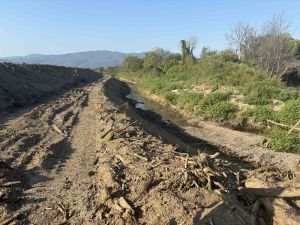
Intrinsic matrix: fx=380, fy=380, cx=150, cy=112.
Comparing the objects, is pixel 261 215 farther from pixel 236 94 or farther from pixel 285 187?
pixel 236 94

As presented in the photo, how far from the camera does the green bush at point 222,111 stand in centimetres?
2305

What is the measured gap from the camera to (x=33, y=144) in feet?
43.4

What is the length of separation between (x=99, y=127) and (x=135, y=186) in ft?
25.1

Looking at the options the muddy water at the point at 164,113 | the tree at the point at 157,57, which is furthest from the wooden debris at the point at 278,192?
the tree at the point at 157,57

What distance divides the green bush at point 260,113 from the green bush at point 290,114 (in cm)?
54

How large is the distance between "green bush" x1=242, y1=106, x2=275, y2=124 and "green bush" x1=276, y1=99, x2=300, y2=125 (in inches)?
21.3

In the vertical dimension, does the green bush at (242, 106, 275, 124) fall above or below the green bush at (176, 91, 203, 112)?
above

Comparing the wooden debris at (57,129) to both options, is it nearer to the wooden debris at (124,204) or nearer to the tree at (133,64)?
the wooden debris at (124,204)

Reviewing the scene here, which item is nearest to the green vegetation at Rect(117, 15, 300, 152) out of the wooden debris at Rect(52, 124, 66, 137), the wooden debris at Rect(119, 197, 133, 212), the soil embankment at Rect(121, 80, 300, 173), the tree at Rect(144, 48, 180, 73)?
the soil embankment at Rect(121, 80, 300, 173)

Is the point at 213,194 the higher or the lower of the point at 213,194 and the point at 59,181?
the higher

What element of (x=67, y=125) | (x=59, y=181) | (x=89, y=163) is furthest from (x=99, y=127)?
(x=59, y=181)

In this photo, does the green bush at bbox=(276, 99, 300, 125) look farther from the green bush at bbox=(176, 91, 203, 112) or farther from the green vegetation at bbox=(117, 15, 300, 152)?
the green bush at bbox=(176, 91, 203, 112)

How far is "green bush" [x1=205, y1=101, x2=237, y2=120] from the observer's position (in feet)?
75.6

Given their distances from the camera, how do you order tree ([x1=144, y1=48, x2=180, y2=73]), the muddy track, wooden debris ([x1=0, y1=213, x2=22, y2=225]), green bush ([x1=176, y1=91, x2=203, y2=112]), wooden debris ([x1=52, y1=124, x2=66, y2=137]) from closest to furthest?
wooden debris ([x1=0, y1=213, x2=22, y2=225]) < the muddy track < wooden debris ([x1=52, y1=124, x2=66, y2=137]) < green bush ([x1=176, y1=91, x2=203, y2=112]) < tree ([x1=144, y1=48, x2=180, y2=73])
